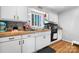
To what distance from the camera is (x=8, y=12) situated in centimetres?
132

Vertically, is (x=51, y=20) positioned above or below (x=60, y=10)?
below

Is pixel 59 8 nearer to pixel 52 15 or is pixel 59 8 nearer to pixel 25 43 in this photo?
pixel 52 15

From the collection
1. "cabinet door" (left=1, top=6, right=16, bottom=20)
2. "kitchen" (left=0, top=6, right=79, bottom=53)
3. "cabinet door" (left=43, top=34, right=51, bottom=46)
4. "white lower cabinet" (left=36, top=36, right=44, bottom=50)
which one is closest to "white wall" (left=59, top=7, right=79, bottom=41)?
"kitchen" (left=0, top=6, right=79, bottom=53)

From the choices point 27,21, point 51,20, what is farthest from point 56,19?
point 27,21

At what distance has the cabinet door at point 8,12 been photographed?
4.16ft

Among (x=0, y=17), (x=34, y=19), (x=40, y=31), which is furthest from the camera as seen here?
(x=40, y=31)

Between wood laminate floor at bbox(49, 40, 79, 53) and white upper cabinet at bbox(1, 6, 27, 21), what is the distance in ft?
2.60

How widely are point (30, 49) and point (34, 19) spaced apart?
1.83 ft

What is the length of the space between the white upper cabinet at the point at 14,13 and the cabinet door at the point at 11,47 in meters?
0.43

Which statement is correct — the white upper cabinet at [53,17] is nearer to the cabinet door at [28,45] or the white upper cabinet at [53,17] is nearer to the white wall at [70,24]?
the white wall at [70,24]

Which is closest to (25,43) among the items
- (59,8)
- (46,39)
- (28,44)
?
(28,44)

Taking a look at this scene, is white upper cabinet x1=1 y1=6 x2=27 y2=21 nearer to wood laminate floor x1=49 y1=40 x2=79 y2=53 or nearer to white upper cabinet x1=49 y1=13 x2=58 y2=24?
white upper cabinet x1=49 y1=13 x2=58 y2=24
